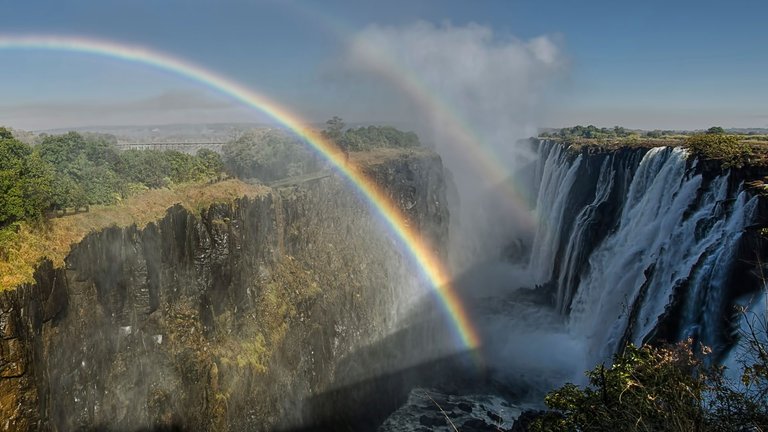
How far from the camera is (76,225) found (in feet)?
72.4

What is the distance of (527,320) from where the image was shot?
44.2 m

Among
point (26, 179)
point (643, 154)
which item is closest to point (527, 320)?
point (643, 154)

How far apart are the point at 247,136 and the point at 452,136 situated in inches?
2153

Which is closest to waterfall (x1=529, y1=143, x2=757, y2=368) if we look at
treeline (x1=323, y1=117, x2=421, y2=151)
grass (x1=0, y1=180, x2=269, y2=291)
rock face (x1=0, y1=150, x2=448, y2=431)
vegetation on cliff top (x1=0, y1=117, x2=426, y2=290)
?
rock face (x1=0, y1=150, x2=448, y2=431)

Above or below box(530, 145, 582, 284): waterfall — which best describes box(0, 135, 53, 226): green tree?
above

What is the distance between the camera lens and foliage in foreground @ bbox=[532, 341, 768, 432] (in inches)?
306

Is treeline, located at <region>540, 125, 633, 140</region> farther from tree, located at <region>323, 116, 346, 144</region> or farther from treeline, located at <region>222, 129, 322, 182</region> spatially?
treeline, located at <region>222, 129, 322, 182</region>

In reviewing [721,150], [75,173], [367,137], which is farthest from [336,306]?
[367,137]

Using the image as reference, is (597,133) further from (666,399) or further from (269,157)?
(666,399)

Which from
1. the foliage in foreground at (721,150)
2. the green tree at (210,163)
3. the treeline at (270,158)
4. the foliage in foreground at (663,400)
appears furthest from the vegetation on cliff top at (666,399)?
the treeline at (270,158)

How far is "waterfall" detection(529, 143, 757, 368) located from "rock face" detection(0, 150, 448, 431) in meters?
18.4

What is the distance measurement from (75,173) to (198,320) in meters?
12.1

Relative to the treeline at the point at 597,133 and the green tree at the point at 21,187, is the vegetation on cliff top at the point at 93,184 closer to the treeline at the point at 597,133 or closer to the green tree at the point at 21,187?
the green tree at the point at 21,187

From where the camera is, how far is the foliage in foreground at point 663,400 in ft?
25.5
